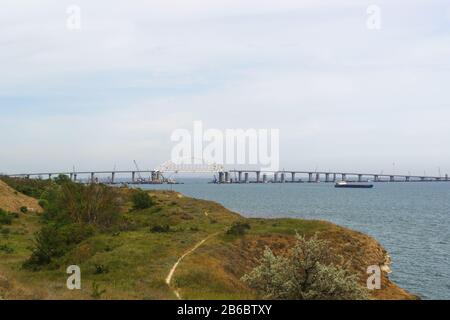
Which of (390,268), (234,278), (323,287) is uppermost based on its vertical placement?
(323,287)

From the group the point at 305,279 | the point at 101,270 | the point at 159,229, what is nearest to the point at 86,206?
the point at 159,229

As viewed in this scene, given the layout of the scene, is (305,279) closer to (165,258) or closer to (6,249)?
(165,258)

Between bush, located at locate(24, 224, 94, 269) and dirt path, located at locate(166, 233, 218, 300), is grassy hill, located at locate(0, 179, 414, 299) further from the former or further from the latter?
bush, located at locate(24, 224, 94, 269)

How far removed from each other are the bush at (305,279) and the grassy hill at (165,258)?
1.34m

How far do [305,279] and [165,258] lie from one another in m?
15.3

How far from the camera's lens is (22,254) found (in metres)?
45.2

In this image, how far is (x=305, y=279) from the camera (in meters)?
25.9

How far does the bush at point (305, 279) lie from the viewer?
25.0 metres
